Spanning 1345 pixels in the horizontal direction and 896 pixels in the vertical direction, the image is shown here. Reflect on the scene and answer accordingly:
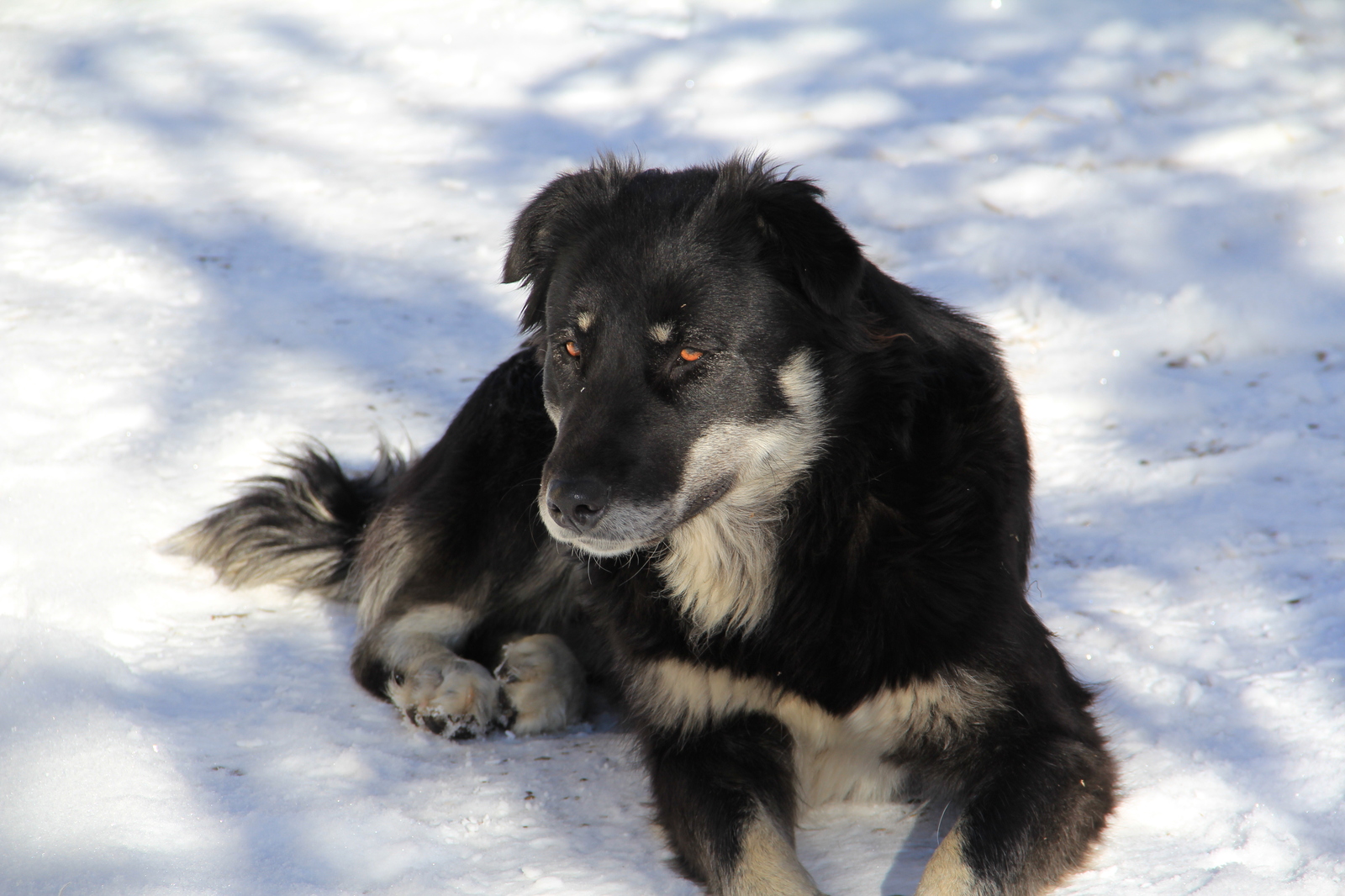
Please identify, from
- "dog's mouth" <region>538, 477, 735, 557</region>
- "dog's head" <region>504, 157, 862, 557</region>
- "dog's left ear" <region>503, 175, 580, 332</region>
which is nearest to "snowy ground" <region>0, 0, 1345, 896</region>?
"dog's mouth" <region>538, 477, 735, 557</region>

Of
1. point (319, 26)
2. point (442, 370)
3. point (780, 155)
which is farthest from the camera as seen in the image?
point (319, 26)

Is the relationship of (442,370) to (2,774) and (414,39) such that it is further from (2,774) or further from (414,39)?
(414,39)

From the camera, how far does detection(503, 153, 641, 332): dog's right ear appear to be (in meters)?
3.02

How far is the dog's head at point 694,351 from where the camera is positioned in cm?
263

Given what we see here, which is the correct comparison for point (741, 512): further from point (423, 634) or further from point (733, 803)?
point (423, 634)

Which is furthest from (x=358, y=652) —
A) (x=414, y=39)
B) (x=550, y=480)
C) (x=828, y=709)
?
(x=414, y=39)

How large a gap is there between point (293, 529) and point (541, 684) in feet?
4.08

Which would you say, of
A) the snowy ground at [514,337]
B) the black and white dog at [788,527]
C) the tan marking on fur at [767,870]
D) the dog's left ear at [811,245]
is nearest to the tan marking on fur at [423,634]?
the snowy ground at [514,337]

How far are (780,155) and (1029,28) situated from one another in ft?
7.54

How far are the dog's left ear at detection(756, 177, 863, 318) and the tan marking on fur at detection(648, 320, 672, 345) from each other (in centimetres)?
33

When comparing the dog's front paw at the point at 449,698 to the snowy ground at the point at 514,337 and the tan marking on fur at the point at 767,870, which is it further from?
the tan marking on fur at the point at 767,870

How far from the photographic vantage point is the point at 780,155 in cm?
706

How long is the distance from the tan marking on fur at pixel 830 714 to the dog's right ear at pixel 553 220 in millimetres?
1100

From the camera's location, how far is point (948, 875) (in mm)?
2410
